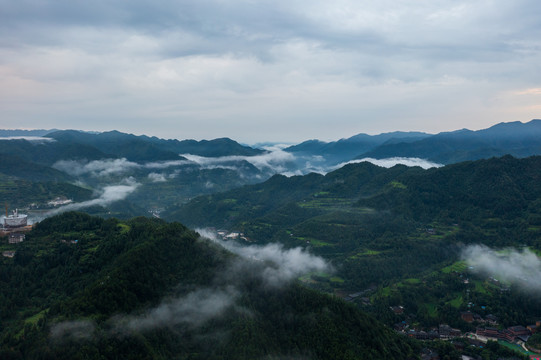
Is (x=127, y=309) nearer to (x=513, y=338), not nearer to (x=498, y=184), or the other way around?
(x=513, y=338)

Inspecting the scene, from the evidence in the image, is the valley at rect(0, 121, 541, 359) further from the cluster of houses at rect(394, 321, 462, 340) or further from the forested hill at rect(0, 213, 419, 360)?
the cluster of houses at rect(394, 321, 462, 340)

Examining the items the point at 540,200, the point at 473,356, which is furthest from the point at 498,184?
the point at 473,356

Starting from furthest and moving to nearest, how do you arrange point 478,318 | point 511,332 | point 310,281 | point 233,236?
point 233,236 < point 310,281 < point 478,318 < point 511,332

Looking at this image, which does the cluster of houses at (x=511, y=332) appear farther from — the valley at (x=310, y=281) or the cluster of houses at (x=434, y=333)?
the cluster of houses at (x=434, y=333)

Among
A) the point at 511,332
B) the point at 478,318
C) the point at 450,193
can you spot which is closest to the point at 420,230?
the point at 450,193

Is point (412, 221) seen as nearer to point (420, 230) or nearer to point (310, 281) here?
point (420, 230)

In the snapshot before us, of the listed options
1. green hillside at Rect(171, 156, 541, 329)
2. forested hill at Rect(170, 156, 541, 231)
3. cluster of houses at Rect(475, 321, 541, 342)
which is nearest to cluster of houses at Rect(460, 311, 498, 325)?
green hillside at Rect(171, 156, 541, 329)

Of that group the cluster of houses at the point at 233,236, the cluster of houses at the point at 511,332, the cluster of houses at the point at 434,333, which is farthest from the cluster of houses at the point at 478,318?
the cluster of houses at the point at 233,236

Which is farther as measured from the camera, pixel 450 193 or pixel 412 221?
pixel 450 193

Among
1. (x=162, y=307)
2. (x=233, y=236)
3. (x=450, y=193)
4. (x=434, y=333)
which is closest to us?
(x=162, y=307)
